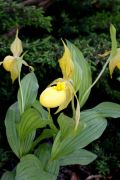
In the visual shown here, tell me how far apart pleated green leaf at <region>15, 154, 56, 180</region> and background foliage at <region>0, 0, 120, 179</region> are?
283 mm

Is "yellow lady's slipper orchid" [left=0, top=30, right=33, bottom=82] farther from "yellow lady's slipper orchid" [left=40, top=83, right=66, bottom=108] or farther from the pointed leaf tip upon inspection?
"yellow lady's slipper orchid" [left=40, top=83, right=66, bottom=108]

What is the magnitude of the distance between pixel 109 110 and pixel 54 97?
318 millimetres

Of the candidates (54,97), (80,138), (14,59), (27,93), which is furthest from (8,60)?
(80,138)

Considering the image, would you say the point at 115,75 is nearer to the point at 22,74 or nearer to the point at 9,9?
the point at 22,74

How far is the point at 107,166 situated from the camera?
1.91m

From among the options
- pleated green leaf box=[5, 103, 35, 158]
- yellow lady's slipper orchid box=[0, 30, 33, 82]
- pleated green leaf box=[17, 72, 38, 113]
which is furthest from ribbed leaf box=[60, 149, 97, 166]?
yellow lady's slipper orchid box=[0, 30, 33, 82]

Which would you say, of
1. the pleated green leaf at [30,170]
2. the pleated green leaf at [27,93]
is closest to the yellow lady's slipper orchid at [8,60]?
the pleated green leaf at [27,93]

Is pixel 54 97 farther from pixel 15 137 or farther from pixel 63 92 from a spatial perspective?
pixel 15 137

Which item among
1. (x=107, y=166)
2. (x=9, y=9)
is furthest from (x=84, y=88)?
(x=9, y=9)

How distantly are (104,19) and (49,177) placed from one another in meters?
1.19

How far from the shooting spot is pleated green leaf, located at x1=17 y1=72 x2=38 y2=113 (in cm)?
160

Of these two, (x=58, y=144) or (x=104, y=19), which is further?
(x=104, y=19)

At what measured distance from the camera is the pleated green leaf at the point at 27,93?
1.60 m

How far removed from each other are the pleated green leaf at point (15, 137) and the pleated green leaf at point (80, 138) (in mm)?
133
